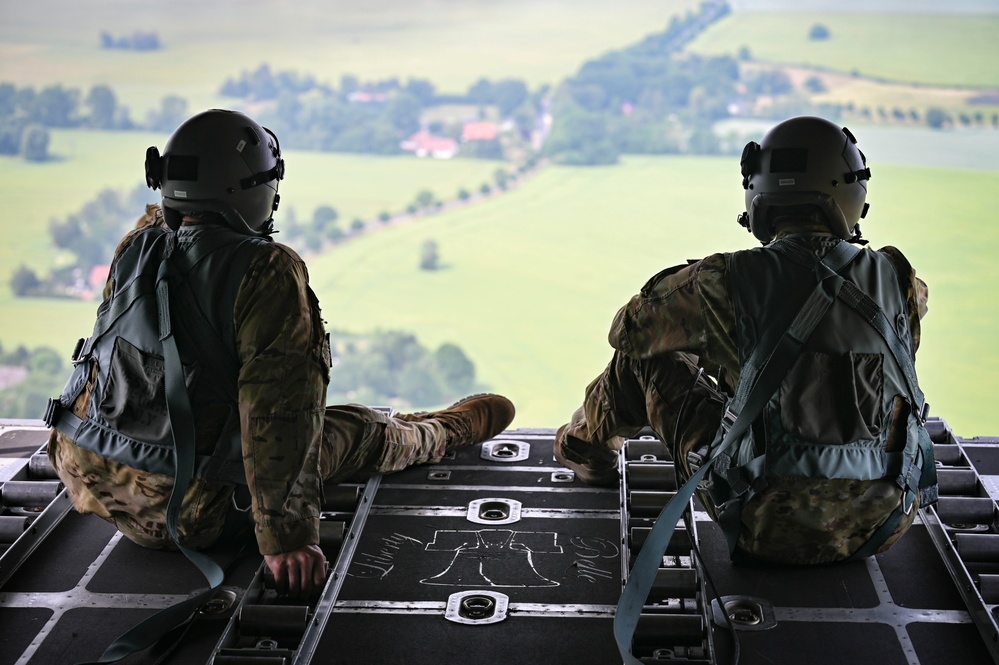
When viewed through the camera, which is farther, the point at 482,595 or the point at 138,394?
the point at 482,595

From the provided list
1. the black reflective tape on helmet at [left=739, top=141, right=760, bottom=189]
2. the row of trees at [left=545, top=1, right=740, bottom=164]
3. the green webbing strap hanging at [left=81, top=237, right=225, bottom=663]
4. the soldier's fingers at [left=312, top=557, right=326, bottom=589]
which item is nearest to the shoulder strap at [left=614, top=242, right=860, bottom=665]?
the black reflective tape on helmet at [left=739, top=141, right=760, bottom=189]

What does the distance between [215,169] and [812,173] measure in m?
1.65

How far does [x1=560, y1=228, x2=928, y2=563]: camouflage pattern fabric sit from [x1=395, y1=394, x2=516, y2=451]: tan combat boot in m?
0.84

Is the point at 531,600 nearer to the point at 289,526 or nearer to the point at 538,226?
the point at 289,526

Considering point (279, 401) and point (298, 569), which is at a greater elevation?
point (279, 401)

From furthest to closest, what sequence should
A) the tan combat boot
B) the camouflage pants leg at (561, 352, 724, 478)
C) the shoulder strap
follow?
the tan combat boot, the camouflage pants leg at (561, 352, 724, 478), the shoulder strap

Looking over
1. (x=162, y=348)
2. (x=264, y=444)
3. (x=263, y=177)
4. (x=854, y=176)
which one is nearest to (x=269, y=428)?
(x=264, y=444)

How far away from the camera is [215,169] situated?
2869mm

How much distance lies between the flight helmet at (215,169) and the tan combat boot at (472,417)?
3.75ft

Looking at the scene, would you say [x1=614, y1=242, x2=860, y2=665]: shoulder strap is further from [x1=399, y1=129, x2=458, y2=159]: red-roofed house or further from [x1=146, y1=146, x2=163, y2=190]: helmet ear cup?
[x1=399, y1=129, x2=458, y2=159]: red-roofed house

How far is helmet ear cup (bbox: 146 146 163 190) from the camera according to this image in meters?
2.89

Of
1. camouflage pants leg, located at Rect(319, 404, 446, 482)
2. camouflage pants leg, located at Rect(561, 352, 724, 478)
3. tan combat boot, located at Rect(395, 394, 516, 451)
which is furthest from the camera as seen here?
tan combat boot, located at Rect(395, 394, 516, 451)

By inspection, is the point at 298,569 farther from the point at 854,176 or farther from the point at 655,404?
the point at 854,176

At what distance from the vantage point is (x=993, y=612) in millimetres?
2725
